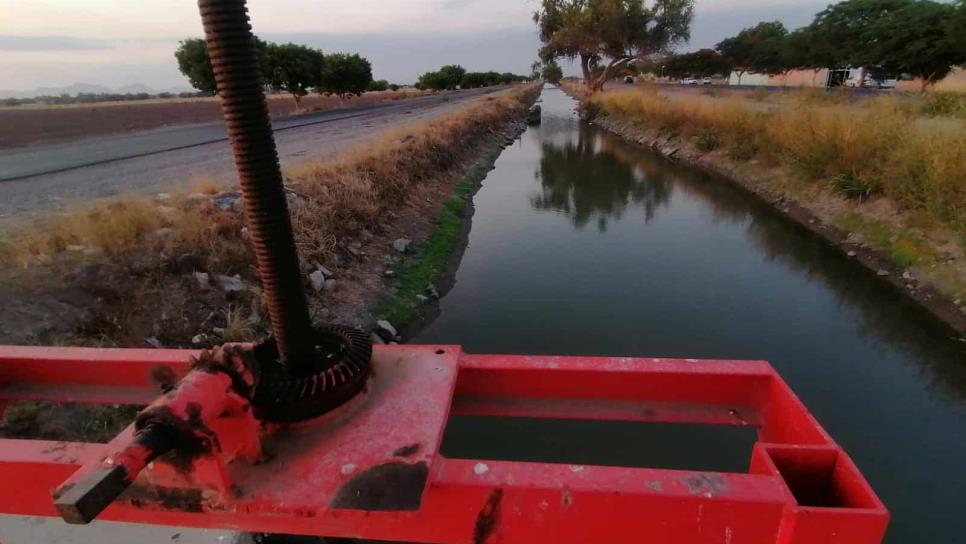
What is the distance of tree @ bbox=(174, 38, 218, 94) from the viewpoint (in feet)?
91.4

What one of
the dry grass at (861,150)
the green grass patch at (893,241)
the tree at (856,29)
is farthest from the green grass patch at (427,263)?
the tree at (856,29)

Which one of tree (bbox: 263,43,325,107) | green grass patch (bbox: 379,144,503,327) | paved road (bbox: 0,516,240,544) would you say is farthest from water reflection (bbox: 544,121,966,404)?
tree (bbox: 263,43,325,107)

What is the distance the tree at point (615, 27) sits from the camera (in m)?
34.2

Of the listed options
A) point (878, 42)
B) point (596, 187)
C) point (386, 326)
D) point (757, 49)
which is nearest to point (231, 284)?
point (386, 326)

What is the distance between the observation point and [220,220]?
6.17 metres

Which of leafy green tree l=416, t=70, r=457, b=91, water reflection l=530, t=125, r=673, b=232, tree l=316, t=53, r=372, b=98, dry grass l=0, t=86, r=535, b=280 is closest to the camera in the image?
dry grass l=0, t=86, r=535, b=280

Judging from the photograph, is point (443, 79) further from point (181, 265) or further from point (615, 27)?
point (181, 265)

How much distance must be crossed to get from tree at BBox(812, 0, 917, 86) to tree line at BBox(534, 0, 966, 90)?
0.20 ft

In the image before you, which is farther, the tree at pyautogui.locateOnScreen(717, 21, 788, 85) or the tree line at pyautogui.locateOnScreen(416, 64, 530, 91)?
the tree line at pyautogui.locateOnScreen(416, 64, 530, 91)

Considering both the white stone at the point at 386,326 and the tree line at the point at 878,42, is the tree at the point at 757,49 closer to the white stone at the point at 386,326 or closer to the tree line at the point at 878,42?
the tree line at the point at 878,42

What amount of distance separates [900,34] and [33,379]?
134ft

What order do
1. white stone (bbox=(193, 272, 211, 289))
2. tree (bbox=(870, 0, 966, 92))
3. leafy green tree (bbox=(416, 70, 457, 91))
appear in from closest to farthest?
white stone (bbox=(193, 272, 211, 289)) < tree (bbox=(870, 0, 966, 92)) < leafy green tree (bbox=(416, 70, 457, 91))

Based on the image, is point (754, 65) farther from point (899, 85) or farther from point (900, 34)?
point (900, 34)

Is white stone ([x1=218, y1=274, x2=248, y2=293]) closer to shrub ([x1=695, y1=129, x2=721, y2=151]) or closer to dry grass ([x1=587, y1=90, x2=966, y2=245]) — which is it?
dry grass ([x1=587, y1=90, x2=966, y2=245])
